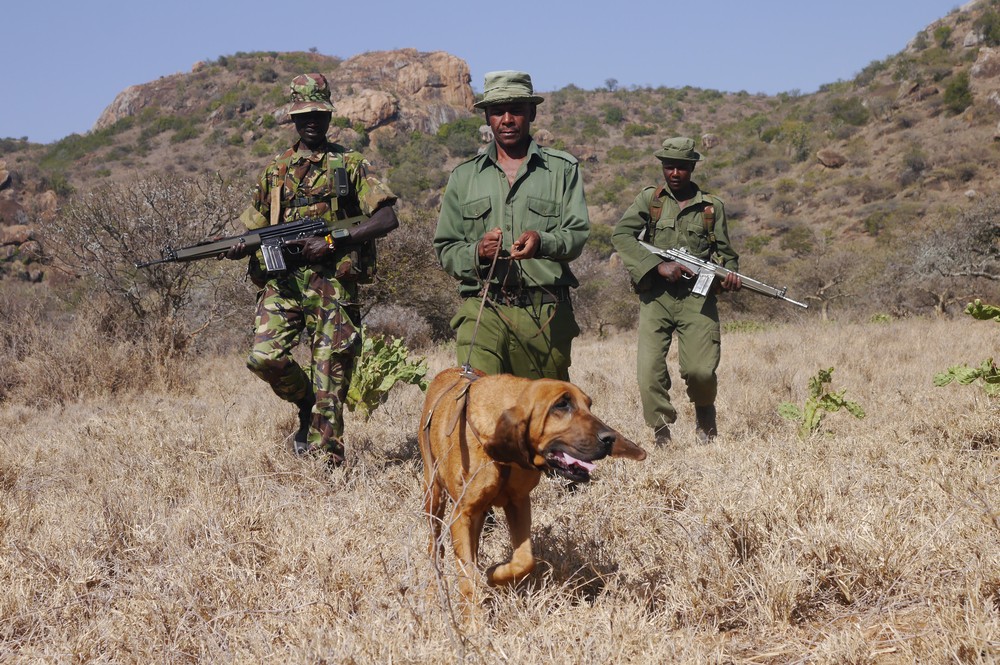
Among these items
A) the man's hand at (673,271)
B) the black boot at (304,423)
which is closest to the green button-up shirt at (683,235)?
the man's hand at (673,271)

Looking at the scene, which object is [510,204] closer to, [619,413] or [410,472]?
[410,472]

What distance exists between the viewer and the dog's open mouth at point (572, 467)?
8.19 ft

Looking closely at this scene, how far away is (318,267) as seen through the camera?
5172mm

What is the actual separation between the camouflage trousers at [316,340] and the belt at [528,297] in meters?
1.28

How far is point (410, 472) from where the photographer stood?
4656 mm

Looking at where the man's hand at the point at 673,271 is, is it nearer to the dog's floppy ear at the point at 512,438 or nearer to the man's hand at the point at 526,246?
the man's hand at the point at 526,246

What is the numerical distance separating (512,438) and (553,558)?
3.27 ft

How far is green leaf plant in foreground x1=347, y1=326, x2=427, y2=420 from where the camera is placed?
6715 mm

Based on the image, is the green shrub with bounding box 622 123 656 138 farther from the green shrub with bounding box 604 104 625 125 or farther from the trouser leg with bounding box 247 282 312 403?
the trouser leg with bounding box 247 282 312 403

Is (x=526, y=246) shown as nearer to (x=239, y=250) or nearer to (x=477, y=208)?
(x=477, y=208)

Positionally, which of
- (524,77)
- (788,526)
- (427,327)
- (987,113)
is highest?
(987,113)

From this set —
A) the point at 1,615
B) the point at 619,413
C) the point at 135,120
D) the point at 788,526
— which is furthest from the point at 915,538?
the point at 135,120

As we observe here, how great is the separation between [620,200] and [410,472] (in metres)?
35.8

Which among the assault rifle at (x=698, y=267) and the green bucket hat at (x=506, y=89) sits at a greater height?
the green bucket hat at (x=506, y=89)
